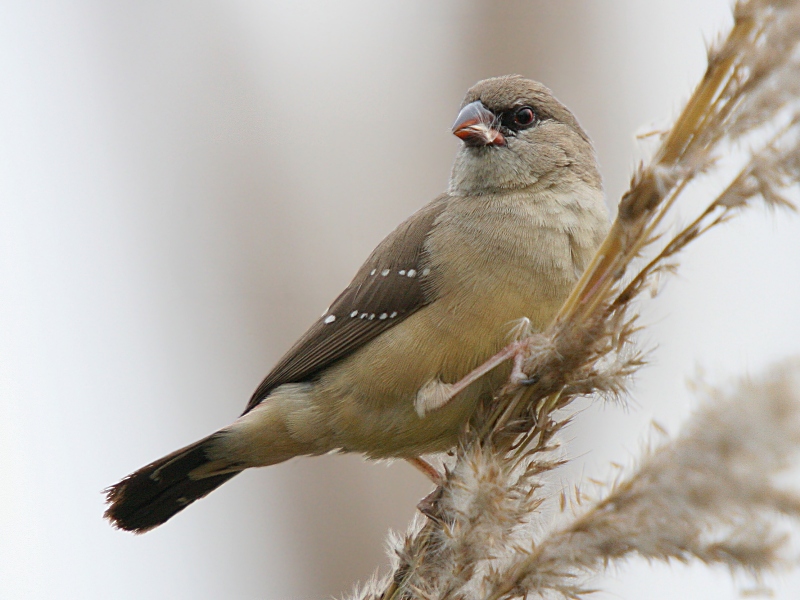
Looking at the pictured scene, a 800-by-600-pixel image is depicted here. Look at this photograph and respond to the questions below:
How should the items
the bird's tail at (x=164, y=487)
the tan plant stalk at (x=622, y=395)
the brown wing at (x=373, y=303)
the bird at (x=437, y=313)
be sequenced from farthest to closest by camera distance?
the bird's tail at (x=164, y=487) → the brown wing at (x=373, y=303) → the bird at (x=437, y=313) → the tan plant stalk at (x=622, y=395)

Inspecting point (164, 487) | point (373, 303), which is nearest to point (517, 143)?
point (373, 303)

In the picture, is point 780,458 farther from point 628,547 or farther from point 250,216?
point 250,216

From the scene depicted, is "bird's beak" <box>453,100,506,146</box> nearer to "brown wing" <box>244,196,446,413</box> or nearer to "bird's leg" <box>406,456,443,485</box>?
"brown wing" <box>244,196,446,413</box>

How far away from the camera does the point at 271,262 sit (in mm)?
6441

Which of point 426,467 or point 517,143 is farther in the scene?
point 426,467

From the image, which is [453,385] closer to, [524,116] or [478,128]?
[478,128]

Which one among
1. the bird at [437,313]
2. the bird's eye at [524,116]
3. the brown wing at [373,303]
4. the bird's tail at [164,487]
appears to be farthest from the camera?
the bird's eye at [524,116]

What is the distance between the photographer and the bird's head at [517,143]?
359cm

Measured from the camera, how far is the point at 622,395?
2064 millimetres

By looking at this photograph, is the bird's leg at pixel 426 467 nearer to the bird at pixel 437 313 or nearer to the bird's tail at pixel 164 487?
the bird at pixel 437 313

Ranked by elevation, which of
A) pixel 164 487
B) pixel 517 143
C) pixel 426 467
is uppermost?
pixel 517 143

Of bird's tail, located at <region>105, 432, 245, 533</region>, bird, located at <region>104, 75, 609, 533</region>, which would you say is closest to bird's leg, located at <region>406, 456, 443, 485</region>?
bird, located at <region>104, 75, 609, 533</region>

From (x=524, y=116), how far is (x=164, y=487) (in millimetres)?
2260

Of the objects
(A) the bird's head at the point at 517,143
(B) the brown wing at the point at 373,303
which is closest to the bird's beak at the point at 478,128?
(A) the bird's head at the point at 517,143
